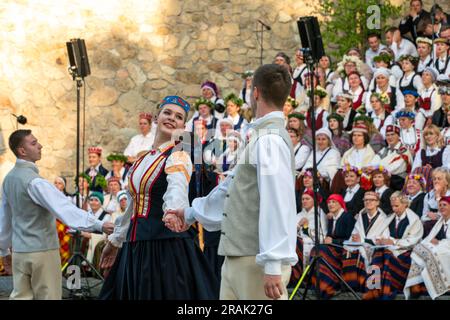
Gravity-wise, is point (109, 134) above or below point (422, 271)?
above

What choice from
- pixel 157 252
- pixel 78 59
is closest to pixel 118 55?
pixel 78 59

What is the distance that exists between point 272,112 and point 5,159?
9978mm

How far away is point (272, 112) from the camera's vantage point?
4156mm

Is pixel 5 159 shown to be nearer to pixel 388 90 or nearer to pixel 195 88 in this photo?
pixel 195 88

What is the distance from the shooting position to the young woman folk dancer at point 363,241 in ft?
27.8

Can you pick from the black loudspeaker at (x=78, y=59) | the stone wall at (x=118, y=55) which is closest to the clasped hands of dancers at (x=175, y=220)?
the black loudspeaker at (x=78, y=59)

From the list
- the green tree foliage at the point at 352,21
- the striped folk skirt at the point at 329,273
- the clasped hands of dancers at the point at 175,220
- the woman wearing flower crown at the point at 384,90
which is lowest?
the striped folk skirt at the point at 329,273

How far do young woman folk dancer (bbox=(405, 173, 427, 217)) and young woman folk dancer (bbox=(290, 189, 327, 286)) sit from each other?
0.86 metres

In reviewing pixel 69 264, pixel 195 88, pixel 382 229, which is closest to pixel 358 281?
pixel 382 229

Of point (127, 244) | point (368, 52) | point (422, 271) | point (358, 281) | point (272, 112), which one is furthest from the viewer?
point (368, 52)

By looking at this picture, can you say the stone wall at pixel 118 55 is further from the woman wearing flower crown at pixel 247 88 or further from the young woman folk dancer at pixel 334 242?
the young woman folk dancer at pixel 334 242

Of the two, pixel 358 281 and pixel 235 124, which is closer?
pixel 358 281

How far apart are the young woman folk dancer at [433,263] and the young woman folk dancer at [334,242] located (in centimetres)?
68

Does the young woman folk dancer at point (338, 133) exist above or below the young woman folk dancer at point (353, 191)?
above
